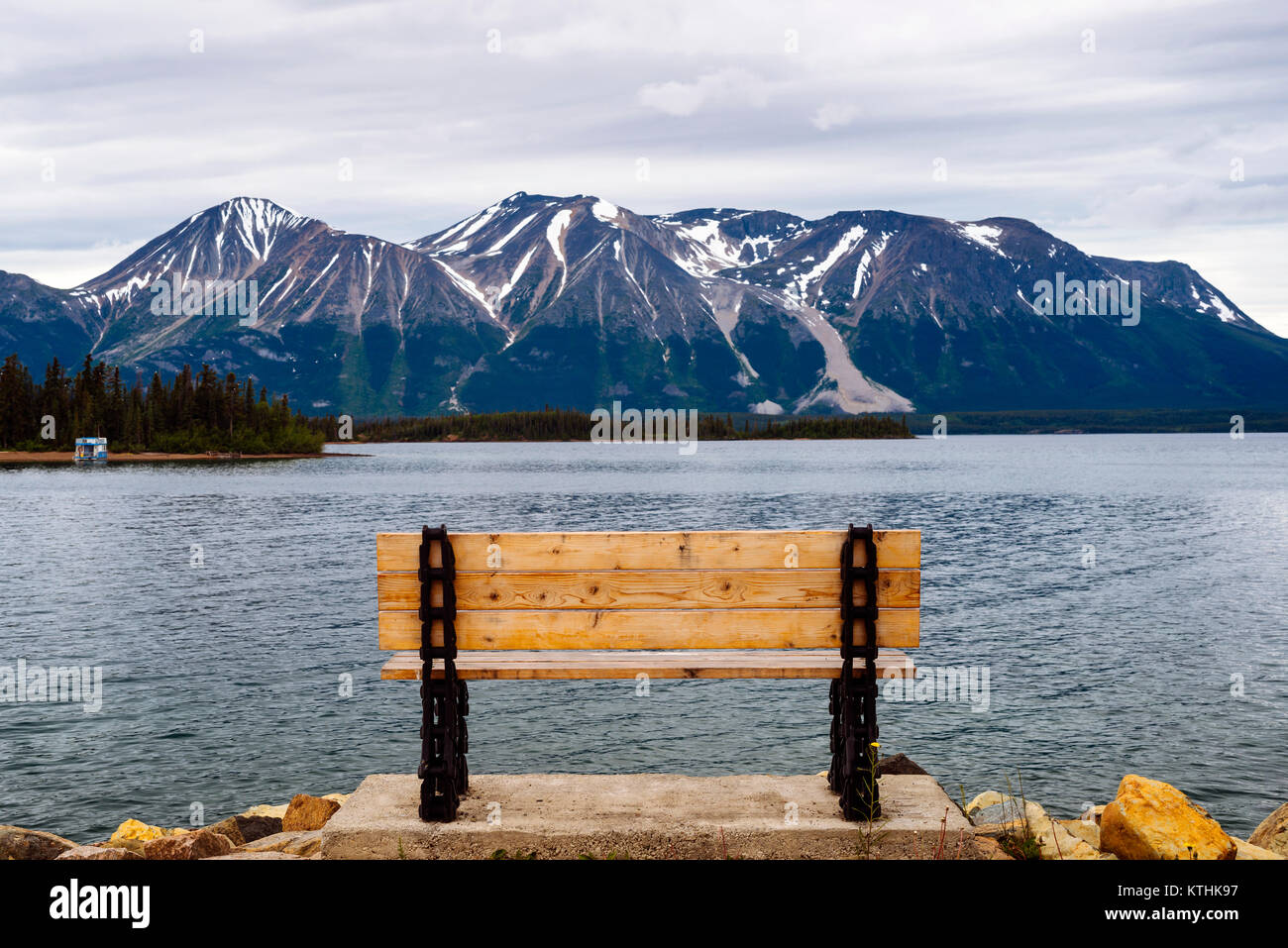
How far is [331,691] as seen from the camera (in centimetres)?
2431

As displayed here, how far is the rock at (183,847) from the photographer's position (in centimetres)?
1122

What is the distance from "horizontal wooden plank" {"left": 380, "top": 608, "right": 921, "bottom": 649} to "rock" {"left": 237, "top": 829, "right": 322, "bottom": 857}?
3590 millimetres

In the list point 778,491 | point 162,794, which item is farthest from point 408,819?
point 778,491

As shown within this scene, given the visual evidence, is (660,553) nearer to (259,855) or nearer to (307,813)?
(259,855)

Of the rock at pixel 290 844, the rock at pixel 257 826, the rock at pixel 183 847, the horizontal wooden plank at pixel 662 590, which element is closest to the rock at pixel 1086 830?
the horizontal wooden plank at pixel 662 590

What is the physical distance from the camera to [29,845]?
12.7 metres

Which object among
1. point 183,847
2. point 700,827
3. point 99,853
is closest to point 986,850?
point 700,827

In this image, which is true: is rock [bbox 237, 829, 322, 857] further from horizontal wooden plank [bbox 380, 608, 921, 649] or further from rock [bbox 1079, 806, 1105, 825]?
rock [bbox 1079, 806, 1105, 825]

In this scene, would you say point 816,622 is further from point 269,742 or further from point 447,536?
point 269,742

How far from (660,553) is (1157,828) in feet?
19.6

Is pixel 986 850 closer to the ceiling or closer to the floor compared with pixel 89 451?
closer to the floor

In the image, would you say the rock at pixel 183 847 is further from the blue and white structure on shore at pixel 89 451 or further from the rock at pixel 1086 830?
the blue and white structure on shore at pixel 89 451
